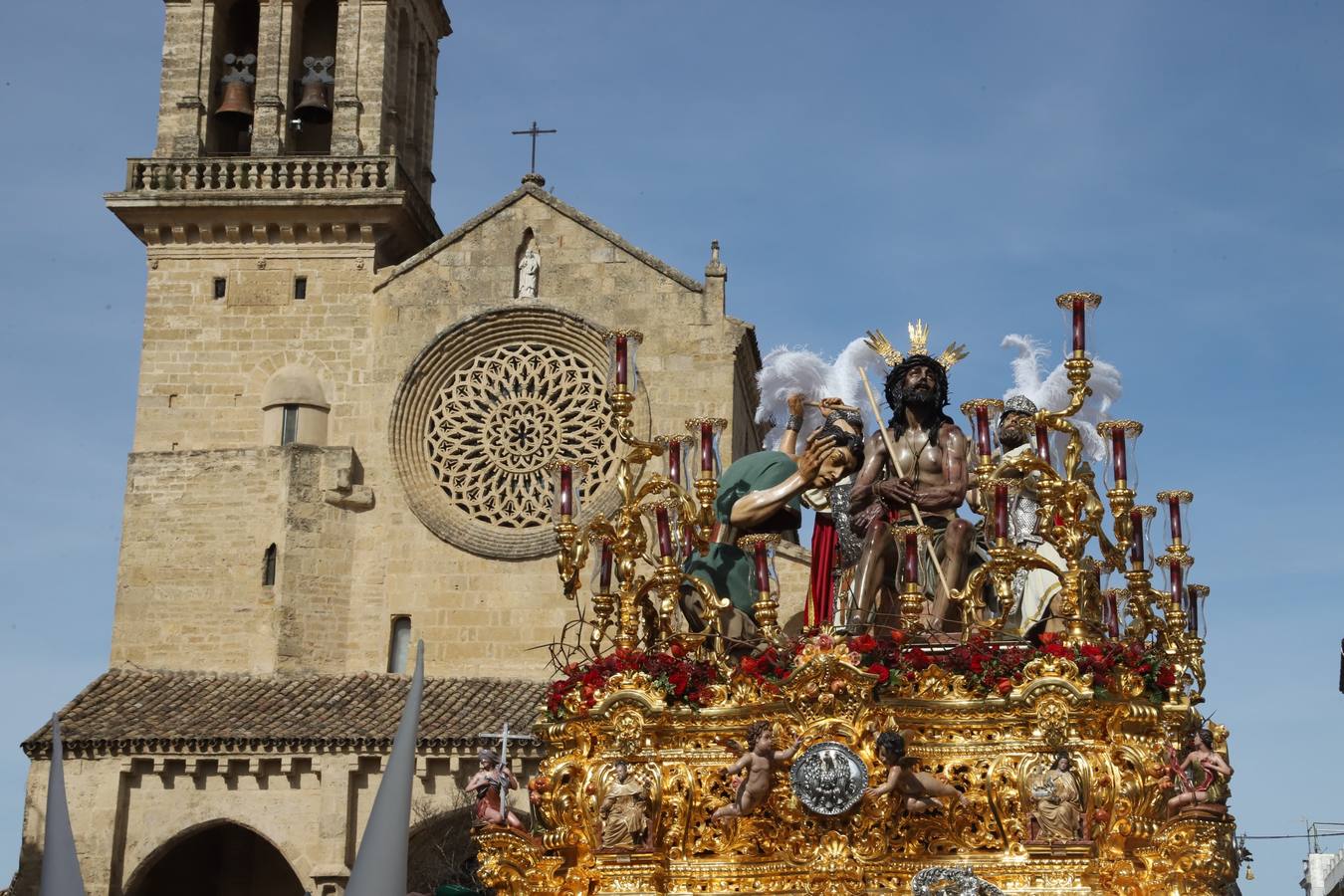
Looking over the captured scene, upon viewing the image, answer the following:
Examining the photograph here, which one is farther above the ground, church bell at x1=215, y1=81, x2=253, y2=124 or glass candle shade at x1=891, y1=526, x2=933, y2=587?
church bell at x1=215, y1=81, x2=253, y2=124

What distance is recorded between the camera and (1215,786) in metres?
14.0

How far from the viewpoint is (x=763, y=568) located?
14.6 m

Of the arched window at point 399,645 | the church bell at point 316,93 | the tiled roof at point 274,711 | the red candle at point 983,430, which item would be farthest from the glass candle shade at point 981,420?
the church bell at point 316,93

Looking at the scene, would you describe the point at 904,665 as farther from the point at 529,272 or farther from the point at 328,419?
the point at 328,419

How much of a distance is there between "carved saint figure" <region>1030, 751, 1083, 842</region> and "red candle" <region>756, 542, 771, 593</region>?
2552 millimetres

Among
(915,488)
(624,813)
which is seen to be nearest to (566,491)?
(915,488)

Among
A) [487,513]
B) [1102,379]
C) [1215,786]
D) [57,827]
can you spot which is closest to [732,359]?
[487,513]

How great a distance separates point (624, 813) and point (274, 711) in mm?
17830

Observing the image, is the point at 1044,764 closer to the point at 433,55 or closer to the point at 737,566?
the point at 737,566

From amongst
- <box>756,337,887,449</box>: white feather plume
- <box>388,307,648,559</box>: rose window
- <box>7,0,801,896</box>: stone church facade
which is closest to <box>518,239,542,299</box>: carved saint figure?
<box>7,0,801,896</box>: stone church facade

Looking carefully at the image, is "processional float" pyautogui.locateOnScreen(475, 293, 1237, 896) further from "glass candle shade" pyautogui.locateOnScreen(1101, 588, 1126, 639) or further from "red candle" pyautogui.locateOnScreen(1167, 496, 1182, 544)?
"glass candle shade" pyautogui.locateOnScreen(1101, 588, 1126, 639)

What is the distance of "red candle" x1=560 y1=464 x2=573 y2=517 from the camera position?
15.1 metres

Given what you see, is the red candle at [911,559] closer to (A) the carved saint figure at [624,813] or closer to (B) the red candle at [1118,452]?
(B) the red candle at [1118,452]

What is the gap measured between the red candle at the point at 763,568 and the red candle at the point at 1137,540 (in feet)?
8.29
